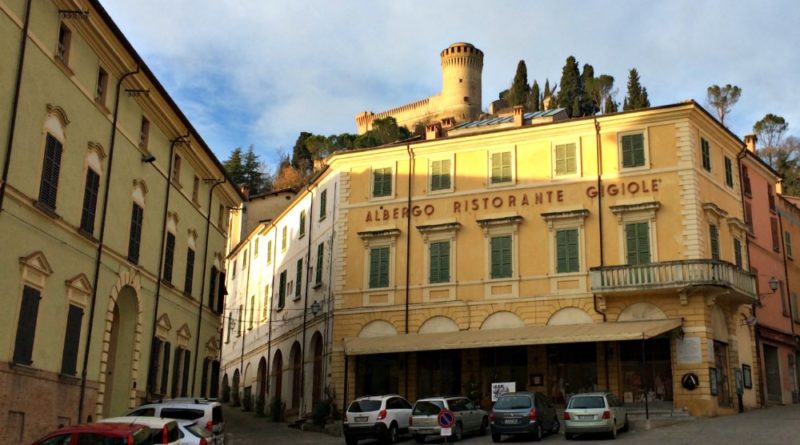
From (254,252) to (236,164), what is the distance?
153 ft

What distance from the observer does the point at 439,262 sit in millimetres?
33938

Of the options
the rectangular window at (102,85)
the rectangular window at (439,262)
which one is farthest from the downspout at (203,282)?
the rectangular window at (102,85)

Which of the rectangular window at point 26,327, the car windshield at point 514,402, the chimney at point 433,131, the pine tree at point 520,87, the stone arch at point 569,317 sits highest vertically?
the pine tree at point 520,87

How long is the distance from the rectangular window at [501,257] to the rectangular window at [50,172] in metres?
18.0

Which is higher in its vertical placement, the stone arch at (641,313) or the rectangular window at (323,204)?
the rectangular window at (323,204)

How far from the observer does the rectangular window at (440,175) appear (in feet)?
114

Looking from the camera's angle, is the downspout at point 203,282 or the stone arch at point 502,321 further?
the downspout at point 203,282

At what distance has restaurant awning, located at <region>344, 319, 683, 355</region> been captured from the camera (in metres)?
28.2

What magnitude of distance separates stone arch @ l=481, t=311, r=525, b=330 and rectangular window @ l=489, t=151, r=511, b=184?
5659mm

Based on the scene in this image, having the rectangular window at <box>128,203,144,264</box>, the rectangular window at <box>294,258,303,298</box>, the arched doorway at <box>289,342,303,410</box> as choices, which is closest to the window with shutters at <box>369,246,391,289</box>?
the rectangular window at <box>294,258,303,298</box>

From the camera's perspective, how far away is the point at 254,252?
53438mm

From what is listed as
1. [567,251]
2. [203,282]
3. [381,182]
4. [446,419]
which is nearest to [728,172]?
[567,251]

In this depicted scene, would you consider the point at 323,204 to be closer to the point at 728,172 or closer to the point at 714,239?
the point at 714,239

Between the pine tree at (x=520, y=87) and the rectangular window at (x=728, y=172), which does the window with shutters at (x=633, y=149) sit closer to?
the rectangular window at (x=728, y=172)
